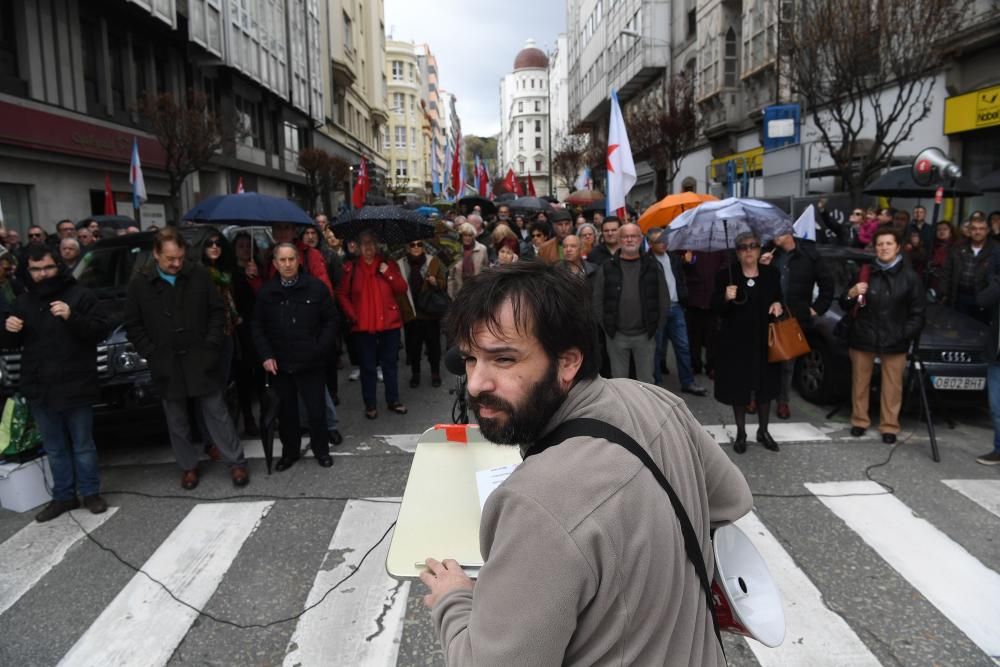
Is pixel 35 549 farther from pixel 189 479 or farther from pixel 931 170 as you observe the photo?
pixel 931 170

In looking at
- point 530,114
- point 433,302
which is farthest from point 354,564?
point 530,114

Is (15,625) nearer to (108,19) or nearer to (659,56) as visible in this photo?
(108,19)

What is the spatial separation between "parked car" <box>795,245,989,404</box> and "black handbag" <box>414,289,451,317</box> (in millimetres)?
4152

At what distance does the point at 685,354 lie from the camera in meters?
8.69

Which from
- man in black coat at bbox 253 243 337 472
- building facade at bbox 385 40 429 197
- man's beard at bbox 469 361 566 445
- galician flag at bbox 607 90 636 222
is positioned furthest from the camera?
building facade at bbox 385 40 429 197

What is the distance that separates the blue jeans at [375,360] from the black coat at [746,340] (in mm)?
3374

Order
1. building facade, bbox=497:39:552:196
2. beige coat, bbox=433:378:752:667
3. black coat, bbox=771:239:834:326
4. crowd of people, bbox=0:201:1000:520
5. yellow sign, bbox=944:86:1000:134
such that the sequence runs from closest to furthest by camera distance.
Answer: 1. beige coat, bbox=433:378:752:667
2. crowd of people, bbox=0:201:1000:520
3. black coat, bbox=771:239:834:326
4. yellow sign, bbox=944:86:1000:134
5. building facade, bbox=497:39:552:196

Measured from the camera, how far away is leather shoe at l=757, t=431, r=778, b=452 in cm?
660

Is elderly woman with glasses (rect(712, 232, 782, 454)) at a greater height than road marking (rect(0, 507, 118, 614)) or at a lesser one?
greater

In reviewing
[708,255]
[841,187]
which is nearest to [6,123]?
[708,255]

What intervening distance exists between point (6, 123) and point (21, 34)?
2533 millimetres

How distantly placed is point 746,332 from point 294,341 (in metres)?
3.84

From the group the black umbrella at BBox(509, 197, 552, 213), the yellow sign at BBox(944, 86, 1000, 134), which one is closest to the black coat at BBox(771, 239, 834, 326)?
the yellow sign at BBox(944, 86, 1000, 134)

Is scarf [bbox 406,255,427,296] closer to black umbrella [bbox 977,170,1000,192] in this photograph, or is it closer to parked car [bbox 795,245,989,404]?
parked car [bbox 795,245,989,404]
